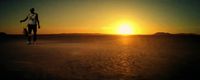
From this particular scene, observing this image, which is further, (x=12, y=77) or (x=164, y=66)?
(x=164, y=66)

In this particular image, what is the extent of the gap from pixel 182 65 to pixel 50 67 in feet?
14.1

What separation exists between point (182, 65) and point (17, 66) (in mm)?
5315

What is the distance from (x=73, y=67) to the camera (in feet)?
30.5

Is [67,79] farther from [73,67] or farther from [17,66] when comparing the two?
[17,66]

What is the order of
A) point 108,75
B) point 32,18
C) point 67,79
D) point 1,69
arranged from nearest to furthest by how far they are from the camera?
point 67,79 → point 108,75 → point 1,69 → point 32,18

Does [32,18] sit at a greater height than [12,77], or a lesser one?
Result: greater

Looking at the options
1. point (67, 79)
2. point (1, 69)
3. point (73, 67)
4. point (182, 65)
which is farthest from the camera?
point (182, 65)

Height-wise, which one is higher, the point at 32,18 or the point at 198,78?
A: the point at 32,18

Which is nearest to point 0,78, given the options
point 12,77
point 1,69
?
point 12,77

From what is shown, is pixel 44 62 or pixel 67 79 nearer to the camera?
pixel 67 79

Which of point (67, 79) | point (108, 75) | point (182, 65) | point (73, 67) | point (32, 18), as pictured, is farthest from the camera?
point (32, 18)

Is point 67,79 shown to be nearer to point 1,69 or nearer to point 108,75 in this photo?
point 108,75

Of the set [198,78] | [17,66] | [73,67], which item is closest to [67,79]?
[73,67]

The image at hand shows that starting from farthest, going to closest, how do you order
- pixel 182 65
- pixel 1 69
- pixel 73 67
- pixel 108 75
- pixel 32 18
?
1. pixel 32 18
2. pixel 182 65
3. pixel 73 67
4. pixel 1 69
5. pixel 108 75
